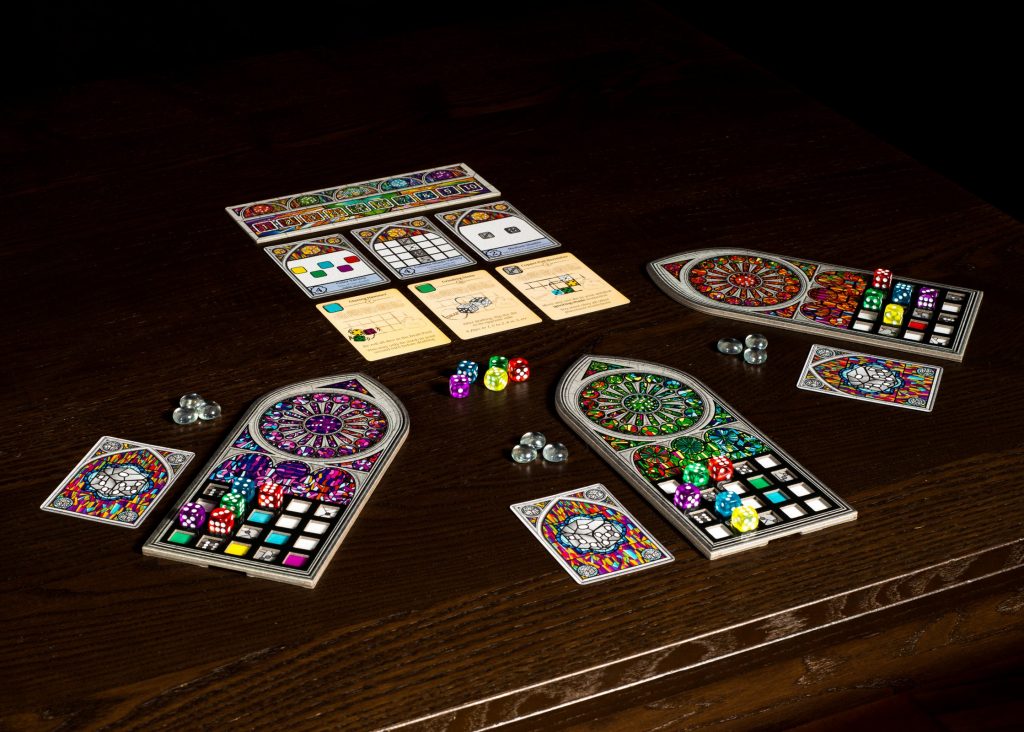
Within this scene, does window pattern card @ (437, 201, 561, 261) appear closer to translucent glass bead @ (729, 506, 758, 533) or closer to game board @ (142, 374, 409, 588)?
game board @ (142, 374, 409, 588)

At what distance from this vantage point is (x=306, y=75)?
97.3 inches

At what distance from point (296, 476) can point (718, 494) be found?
0.46m

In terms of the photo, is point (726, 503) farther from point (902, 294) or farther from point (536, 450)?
point (902, 294)

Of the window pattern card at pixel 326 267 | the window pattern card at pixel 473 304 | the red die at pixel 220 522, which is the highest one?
the red die at pixel 220 522

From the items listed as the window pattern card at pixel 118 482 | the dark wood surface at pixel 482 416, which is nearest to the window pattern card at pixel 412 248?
the dark wood surface at pixel 482 416

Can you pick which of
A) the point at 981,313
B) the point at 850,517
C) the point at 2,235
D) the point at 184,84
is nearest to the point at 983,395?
the point at 981,313

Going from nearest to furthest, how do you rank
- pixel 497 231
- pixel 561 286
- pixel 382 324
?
pixel 382 324 → pixel 561 286 → pixel 497 231

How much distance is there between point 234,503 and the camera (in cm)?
130

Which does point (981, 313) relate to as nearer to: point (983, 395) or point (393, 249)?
point (983, 395)

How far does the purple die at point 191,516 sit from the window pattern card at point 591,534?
1.07ft

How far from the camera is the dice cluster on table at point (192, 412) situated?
4.84 feet

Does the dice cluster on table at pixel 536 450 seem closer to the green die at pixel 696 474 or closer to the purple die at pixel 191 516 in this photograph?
the green die at pixel 696 474

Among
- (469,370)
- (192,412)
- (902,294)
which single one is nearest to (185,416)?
(192,412)

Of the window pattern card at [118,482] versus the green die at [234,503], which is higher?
the green die at [234,503]
